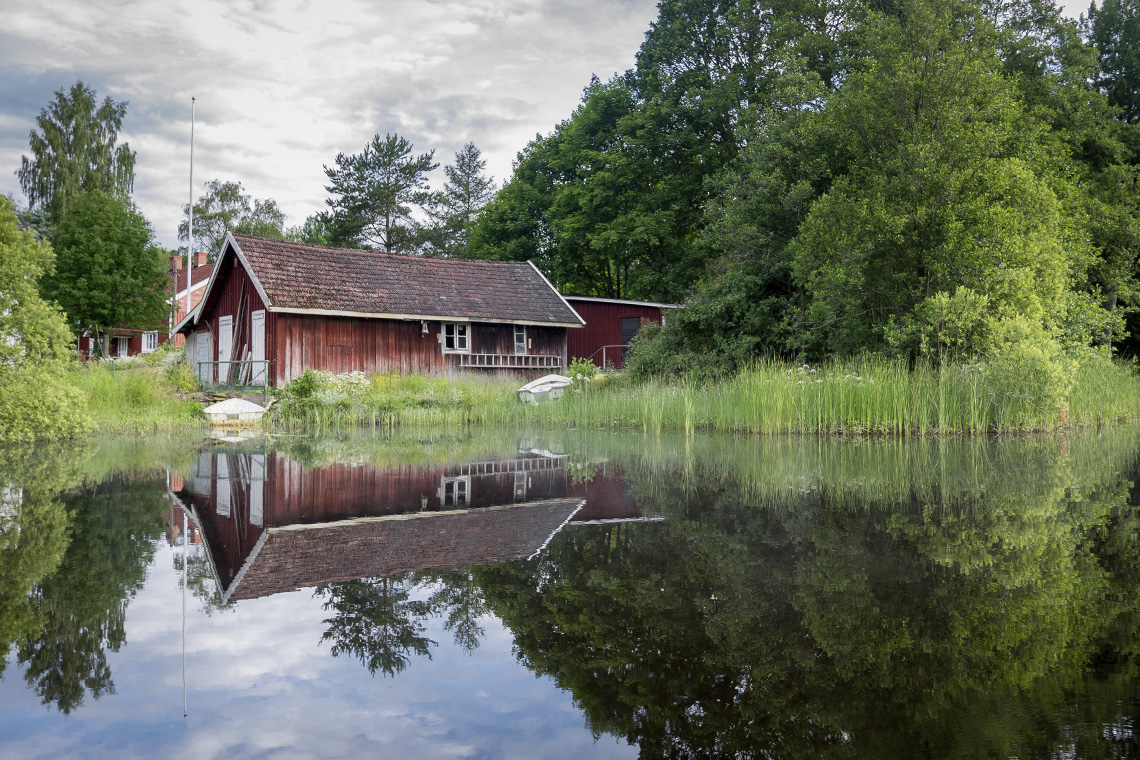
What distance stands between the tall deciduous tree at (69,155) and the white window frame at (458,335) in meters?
23.3

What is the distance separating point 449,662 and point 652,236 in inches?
1211

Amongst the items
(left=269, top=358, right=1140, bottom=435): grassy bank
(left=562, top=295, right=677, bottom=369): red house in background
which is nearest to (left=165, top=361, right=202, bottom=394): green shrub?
(left=269, top=358, right=1140, bottom=435): grassy bank

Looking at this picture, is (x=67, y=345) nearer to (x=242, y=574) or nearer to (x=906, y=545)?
(x=242, y=574)

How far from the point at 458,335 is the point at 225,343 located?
7575 millimetres

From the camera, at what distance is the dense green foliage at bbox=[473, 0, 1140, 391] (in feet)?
48.8

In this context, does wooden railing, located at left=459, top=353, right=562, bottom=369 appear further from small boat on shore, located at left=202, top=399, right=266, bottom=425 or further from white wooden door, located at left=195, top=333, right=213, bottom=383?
small boat on shore, located at left=202, top=399, right=266, bottom=425

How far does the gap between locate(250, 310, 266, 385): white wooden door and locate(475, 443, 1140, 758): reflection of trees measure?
806 inches

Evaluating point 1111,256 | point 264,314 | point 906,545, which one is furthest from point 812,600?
point 1111,256

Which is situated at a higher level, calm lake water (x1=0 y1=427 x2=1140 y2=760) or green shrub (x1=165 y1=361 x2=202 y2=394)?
green shrub (x1=165 y1=361 x2=202 y2=394)

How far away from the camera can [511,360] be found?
89.4 ft

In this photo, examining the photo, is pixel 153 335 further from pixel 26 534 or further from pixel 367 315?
pixel 26 534

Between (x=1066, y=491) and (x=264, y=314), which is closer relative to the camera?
(x=1066, y=491)

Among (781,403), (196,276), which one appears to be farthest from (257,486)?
(196,276)

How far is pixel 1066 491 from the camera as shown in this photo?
19.1 ft
